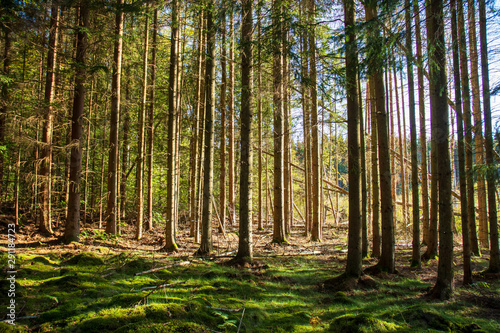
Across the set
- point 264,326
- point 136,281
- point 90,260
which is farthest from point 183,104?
point 264,326

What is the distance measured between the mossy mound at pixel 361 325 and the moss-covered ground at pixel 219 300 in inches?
0.6

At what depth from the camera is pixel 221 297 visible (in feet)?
17.4

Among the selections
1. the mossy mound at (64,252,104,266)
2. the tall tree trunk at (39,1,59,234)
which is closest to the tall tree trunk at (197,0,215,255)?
the mossy mound at (64,252,104,266)

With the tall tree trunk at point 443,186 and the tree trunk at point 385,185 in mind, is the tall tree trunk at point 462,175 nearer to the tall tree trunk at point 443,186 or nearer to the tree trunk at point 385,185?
the tall tree trunk at point 443,186

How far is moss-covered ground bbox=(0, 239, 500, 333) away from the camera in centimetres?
389

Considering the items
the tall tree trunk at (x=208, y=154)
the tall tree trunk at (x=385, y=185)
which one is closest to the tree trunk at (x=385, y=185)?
the tall tree trunk at (x=385, y=185)

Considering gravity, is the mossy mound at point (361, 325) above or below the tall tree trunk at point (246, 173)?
below

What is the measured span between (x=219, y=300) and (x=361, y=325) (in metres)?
2.41

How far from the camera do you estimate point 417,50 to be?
33.2 ft

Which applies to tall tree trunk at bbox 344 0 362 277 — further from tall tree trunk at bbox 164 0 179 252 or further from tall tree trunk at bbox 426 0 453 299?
tall tree trunk at bbox 164 0 179 252

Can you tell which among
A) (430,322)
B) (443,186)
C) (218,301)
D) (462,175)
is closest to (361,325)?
(430,322)

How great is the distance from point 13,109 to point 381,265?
46.1 ft

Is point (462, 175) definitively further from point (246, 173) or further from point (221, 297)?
point (221, 297)

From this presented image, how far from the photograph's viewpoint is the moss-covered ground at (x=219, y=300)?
3891mm
